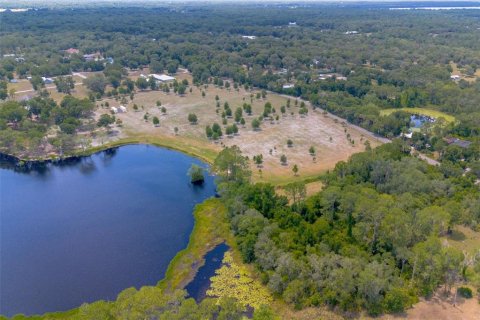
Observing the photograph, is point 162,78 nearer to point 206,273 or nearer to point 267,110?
point 267,110

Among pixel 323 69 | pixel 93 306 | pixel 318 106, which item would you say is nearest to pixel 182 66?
pixel 323 69

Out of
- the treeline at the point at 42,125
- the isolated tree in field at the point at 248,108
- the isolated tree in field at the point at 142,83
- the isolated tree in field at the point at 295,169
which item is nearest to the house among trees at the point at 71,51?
the isolated tree in field at the point at 142,83

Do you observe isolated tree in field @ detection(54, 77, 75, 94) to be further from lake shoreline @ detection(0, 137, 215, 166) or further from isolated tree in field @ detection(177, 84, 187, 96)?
lake shoreline @ detection(0, 137, 215, 166)

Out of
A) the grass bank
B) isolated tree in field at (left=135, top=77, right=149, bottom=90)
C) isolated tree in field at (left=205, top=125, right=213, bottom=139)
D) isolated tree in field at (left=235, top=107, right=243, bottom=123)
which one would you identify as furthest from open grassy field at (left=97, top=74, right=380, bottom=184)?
the grass bank

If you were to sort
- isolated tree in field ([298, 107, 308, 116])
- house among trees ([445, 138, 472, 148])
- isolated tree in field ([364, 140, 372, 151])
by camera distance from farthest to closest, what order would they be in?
1. isolated tree in field ([298, 107, 308, 116])
2. house among trees ([445, 138, 472, 148])
3. isolated tree in field ([364, 140, 372, 151])

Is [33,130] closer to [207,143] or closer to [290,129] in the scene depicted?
[207,143]

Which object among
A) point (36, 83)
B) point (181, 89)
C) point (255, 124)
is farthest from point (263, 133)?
point (36, 83)

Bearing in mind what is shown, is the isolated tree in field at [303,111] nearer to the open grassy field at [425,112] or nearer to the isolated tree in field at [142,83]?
the open grassy field at [425,112]
